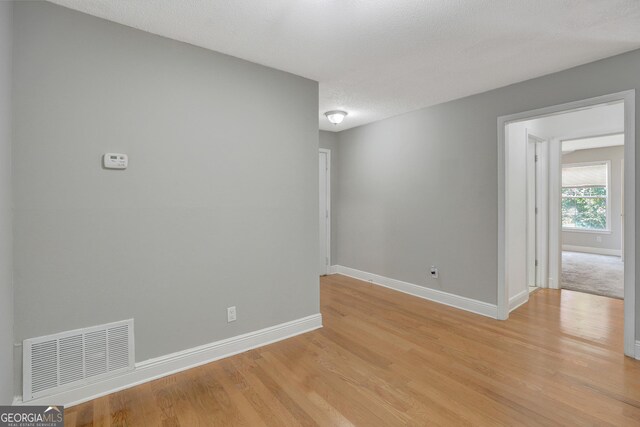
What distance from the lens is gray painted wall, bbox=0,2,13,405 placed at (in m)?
1.60

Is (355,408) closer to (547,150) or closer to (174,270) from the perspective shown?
(174,270)

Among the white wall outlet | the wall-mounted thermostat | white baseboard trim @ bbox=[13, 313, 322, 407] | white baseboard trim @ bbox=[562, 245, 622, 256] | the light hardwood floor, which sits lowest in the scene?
the light hardwood floor

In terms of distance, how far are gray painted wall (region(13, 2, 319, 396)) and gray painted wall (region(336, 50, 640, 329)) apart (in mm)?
1745

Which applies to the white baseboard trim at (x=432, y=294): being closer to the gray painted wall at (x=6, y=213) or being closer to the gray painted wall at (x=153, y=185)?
the gray painted wall at (x=153, y=185)

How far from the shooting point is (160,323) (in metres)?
2.27

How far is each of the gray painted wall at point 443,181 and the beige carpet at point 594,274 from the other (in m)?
2.21

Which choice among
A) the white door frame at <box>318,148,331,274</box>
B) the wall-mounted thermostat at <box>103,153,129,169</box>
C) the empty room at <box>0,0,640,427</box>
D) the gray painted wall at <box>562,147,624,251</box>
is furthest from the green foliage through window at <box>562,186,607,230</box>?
the wall-mounted thermostat at <box>103,153,129,169</box>

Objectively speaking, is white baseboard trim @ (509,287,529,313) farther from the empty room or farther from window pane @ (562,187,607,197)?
window pane @ (562,187,607,197)

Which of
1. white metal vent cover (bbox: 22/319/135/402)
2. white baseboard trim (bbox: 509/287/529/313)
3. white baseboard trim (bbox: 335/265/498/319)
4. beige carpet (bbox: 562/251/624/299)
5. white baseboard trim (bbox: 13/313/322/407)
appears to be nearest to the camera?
white metal vent cover (bbox: 22/319/135/402)

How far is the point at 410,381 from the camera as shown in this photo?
86.5 inches

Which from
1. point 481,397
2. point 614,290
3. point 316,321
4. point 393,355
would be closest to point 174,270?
point 316,321

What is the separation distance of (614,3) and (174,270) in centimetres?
343

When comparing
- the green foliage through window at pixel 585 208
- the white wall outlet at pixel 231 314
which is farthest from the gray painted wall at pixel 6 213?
the green foliage through window at pixel 585 208

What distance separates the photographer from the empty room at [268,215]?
1.85 meters
